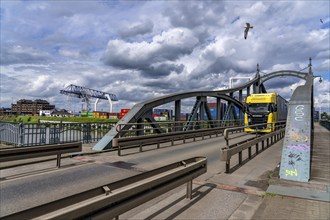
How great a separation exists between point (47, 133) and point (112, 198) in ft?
39.3

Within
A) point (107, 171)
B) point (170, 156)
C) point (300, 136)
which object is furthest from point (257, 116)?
point (107, 171)

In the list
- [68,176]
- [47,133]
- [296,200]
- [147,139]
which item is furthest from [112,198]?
[47,133]

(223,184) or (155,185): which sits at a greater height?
(155,185)

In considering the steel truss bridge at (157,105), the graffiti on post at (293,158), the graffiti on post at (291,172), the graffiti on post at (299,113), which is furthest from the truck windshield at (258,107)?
the graffiti on post at (291,172)

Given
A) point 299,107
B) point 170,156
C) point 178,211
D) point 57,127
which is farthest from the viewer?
point 57,127

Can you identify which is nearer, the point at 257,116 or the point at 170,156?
the point at 170,156

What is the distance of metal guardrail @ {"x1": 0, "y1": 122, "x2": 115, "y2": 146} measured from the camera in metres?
13.1

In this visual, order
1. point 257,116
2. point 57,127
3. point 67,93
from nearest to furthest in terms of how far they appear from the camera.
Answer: point 57,127, point 257,116, point 67,93

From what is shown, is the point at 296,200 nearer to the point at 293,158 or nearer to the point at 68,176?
the point at 293,158

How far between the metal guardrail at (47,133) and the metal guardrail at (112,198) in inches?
408

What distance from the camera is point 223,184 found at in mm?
6477

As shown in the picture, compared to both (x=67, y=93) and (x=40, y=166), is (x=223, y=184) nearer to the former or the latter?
(x=40, y=166)

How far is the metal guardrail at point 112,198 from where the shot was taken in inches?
97.1

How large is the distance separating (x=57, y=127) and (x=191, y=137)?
7892 mm
